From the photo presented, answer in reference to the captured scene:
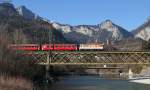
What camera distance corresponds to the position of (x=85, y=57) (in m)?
95.6

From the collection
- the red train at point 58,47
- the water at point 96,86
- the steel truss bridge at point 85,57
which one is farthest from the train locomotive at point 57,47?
the water at point 96,86

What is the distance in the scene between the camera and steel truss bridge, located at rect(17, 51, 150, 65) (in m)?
93.3

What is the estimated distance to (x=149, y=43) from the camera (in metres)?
151

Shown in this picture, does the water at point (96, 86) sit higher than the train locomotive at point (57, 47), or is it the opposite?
the train locomotive at point (57, 47)

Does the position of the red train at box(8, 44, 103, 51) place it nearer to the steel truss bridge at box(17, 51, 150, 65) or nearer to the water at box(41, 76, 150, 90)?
the steel truss bridge at box(17, 51, 150, 65)

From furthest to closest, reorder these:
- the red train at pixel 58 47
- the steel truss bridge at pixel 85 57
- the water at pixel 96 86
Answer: the red train at pixel 58 47 → the steel truss bridge at pixel 85 57 → the water at pixel 96 86

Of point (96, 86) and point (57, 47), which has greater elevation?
point (57, 47)

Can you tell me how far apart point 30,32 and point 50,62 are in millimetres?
102242

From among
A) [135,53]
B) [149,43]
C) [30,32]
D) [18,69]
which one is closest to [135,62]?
[135,53]

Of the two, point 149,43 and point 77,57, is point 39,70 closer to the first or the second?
point 77,57

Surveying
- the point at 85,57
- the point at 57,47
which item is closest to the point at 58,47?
the point at 57,47

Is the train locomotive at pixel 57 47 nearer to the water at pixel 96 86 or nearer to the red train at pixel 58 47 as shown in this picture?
the red train at pixel 58 47

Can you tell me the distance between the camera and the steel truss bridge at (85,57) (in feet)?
306

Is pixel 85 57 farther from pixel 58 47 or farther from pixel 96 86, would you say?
pixel 96 86
